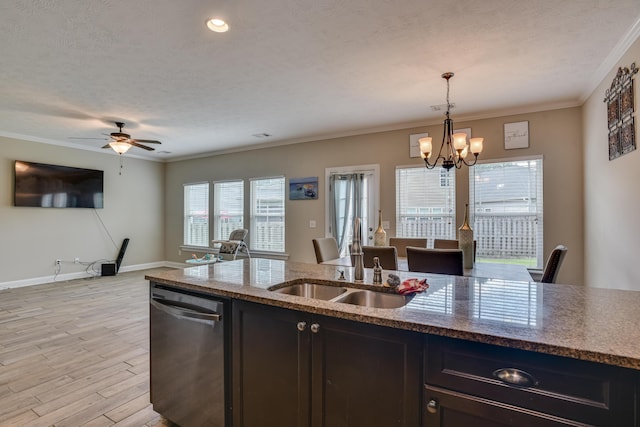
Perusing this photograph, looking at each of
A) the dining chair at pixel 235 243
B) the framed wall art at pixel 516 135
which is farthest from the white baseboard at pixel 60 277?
the framed wall art at pixel 516 135

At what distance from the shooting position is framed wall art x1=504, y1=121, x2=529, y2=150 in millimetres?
4078

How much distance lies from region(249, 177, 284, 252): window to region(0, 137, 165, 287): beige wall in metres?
2.87

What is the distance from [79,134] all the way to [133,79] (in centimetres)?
311

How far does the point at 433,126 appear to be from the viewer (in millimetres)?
4605

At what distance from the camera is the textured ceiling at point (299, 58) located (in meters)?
2.14

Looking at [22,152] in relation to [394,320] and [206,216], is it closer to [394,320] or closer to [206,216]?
[206,216]

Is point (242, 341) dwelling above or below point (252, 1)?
below

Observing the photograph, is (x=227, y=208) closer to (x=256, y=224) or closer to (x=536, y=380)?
(x=256, y=224)

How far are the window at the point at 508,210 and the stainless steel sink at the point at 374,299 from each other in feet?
10.5

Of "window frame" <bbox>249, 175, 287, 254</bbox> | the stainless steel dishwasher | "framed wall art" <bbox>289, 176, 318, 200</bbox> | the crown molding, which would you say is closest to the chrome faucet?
the stainless steel dishwasher

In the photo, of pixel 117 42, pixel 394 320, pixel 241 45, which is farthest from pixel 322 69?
pixel 394 320

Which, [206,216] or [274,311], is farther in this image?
[206,216]

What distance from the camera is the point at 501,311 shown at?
1252 millimetres

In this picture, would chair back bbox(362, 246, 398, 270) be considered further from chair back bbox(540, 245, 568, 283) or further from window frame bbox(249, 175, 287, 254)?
window frame bbox(249, 175, 287, 254)
